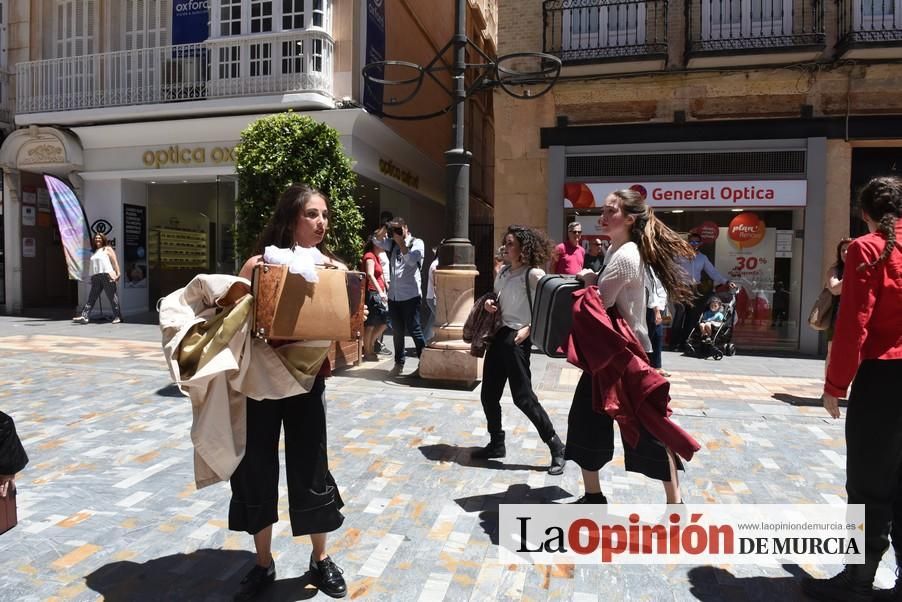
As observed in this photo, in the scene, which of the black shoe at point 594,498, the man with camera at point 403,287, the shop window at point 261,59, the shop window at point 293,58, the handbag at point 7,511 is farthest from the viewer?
the shop window at point 261,59

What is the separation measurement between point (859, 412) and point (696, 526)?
3.87ft

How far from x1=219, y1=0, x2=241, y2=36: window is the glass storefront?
9.09 m

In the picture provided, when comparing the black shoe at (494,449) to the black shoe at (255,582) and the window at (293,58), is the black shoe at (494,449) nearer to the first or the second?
the black shoe at (255,582)

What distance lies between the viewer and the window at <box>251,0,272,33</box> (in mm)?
12148

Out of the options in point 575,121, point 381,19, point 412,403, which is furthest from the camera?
point 381,19

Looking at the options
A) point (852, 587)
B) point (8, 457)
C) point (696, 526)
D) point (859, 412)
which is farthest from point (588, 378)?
point (8, 457)

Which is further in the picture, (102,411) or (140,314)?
(140,314)

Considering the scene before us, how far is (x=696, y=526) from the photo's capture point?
3398 millimetres

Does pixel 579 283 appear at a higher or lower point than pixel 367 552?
higher

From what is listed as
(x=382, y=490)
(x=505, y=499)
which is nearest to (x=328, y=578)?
(x=382, y=490)

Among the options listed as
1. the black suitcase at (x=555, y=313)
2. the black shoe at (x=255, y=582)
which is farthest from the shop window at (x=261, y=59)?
the black shoe at (x=255, y=582)

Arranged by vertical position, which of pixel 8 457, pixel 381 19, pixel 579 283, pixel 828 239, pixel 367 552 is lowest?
pixel 367 552

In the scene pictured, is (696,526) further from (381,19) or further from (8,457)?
(381,19)

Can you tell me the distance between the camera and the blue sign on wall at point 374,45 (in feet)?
40.1
